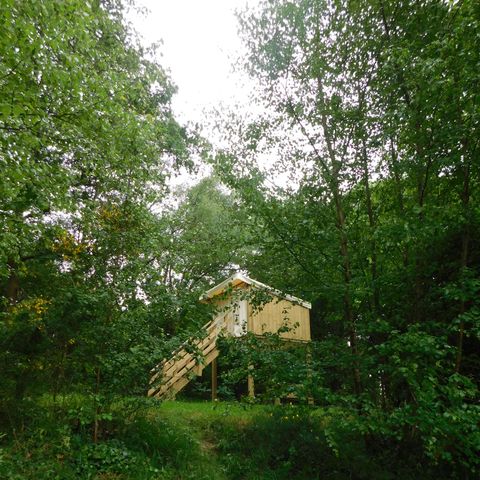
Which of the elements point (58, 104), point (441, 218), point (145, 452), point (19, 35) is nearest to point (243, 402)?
point (145, 452)

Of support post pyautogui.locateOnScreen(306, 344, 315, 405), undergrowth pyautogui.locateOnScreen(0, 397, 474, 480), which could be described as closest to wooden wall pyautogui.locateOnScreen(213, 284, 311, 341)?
undergrowth pyautogui.locateOnScreen(0, 397, 474, 480)

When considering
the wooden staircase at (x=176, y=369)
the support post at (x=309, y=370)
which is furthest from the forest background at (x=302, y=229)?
the wooden staircase at (x=176, y=369)

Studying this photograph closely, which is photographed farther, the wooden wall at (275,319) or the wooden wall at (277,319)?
the wooden wall at (277,319)

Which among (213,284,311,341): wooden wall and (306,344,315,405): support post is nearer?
(306,344,315,405): support post

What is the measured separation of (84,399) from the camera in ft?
18.7

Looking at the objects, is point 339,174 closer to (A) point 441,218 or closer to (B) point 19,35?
(A) point 441,218

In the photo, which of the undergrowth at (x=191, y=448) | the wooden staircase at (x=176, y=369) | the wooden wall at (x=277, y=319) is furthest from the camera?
the wooden wall at (x=277, y=319)

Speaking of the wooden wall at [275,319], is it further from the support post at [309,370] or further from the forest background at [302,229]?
the support post at [309,370]

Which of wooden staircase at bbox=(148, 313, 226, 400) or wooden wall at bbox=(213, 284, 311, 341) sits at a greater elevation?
wooden wall at bbox=(213, 284, 311, 341)

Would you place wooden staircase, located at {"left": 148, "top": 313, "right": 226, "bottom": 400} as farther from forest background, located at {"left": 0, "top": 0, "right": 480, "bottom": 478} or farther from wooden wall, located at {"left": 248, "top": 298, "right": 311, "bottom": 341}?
wooden wall, located at {"left": 248, "top": 298, "right": 311, "bottom": 341}

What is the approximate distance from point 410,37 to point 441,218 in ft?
8.40

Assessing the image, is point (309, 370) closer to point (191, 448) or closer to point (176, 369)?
point (191, 448)

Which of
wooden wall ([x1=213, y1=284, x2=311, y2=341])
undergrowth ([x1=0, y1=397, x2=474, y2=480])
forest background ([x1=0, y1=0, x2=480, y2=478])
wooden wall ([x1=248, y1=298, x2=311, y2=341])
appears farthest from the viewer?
wooden wall ([x1=248, y1=298, x2=311, y2=341])

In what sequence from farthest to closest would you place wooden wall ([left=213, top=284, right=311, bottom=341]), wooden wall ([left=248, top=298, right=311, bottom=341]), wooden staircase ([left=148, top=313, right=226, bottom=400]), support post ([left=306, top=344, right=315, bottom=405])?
wooden wall ([left=248, top=298, right=311, bottom=341])
wooden wall ([left=213, top=284, right=311, bottom=341])
wooden staircase ([left=148, top=313, right=226, bottom=400])
support post ([left=306, top=344, right=315, bottom=405])
